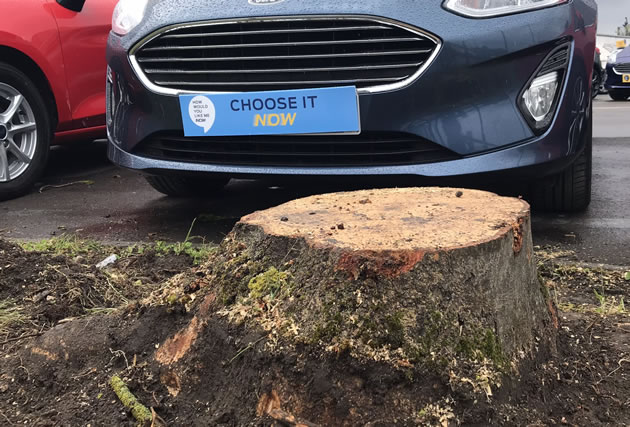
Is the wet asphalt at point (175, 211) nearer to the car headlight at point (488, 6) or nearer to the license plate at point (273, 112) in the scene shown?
the license plate at point (273, 112)

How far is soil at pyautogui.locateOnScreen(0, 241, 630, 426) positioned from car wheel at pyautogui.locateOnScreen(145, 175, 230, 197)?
5.79ft

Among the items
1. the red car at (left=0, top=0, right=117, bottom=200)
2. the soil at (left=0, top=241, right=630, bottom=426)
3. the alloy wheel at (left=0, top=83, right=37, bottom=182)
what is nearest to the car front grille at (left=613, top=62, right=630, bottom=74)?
the red car at (left=0, top=0, right=117, bottom=200)

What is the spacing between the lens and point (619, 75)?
13.0 meters

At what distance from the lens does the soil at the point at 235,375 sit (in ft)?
4.42

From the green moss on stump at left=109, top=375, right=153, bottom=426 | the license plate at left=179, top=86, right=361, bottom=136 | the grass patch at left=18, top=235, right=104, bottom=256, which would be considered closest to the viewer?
the green moss on stump at left=109, top=375, right=153, bottom=426

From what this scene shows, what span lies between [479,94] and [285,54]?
2.67ft

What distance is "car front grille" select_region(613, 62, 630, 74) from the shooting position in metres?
12.8

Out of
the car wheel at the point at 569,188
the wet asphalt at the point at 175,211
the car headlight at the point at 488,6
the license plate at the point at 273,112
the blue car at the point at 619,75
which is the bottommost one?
the blue car at the point at 619,75

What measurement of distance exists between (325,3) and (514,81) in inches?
32.2

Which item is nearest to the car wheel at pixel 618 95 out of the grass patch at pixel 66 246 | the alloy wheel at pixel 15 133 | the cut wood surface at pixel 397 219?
the alloy wheel at pixel 15 133

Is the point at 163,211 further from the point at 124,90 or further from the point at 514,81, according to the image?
the point at 514,81

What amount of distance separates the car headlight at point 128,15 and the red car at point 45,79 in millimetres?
1301

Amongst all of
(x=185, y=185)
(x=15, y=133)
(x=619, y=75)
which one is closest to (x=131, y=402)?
(x=185, y=185)

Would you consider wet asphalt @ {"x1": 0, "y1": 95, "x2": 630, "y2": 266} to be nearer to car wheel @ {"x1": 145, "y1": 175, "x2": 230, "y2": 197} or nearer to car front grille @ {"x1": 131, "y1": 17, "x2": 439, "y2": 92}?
car wheel @ {"x1": 145, "y1": 175, "x2": 230, "y2": 197}
